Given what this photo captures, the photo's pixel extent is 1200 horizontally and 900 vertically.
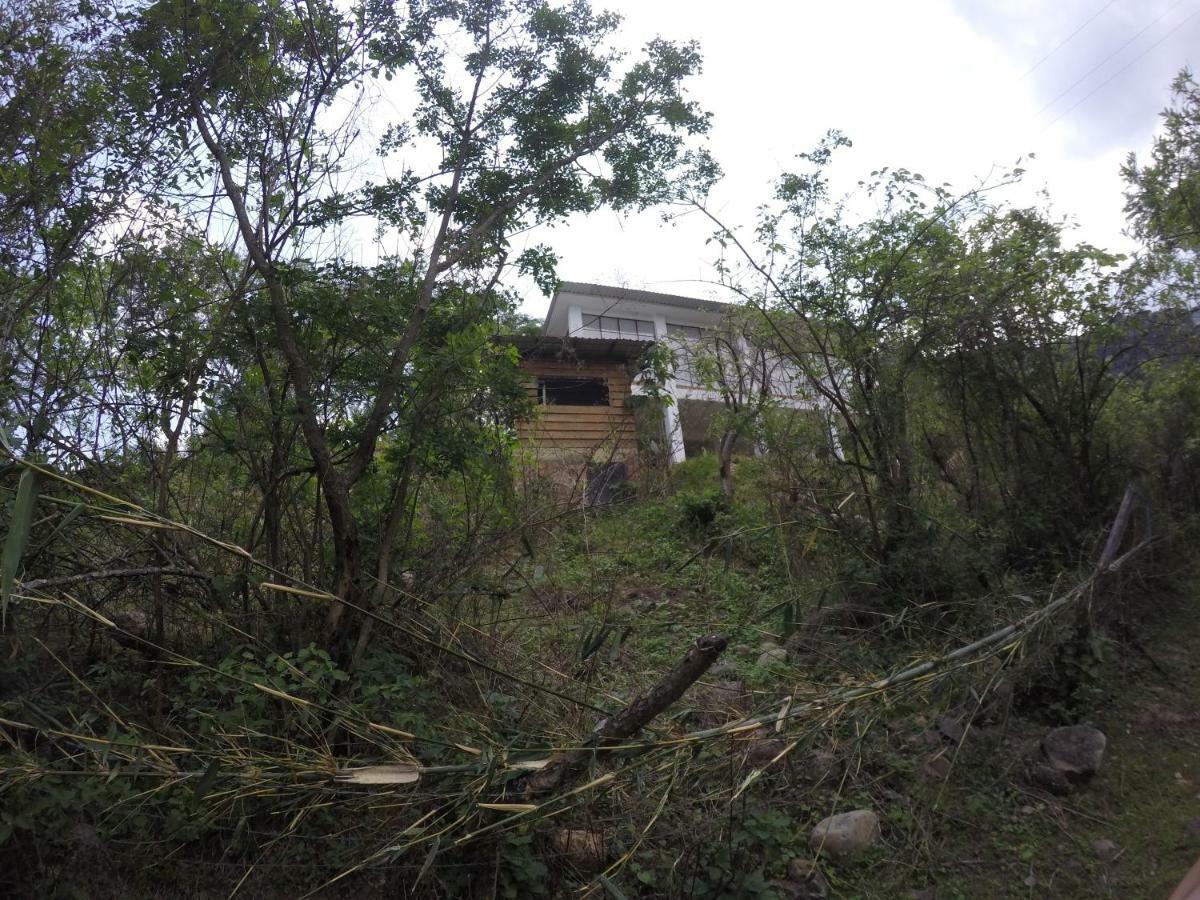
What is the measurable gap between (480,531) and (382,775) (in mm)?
1961

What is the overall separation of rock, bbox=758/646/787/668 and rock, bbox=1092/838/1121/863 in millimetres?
1770

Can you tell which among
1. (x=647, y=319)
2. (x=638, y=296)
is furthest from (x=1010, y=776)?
(x=647, y=319)

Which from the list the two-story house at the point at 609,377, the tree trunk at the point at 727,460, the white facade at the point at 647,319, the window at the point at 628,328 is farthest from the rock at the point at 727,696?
the window at the point at 628,328

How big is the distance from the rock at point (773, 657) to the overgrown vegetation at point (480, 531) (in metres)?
0.04

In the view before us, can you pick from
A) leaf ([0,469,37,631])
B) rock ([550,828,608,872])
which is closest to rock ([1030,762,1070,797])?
rock ([550,828,608,872])

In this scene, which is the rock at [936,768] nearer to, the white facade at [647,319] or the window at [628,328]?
the white facade at [647,319]

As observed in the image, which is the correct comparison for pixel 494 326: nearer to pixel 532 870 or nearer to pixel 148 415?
pixel 148 415

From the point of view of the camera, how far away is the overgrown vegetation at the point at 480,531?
3105 millimetres

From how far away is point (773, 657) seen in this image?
5.25 meters

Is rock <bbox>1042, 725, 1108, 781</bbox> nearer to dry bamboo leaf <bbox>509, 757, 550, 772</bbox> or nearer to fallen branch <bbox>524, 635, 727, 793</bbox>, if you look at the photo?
fallen branch <bbox>524, 635, 727, 793</bbox>

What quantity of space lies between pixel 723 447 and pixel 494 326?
20.0 feet

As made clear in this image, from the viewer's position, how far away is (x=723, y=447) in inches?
412

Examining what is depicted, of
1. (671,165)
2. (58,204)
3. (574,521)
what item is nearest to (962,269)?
(671,165)

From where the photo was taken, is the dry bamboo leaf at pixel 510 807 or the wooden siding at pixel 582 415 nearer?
the dry bamboo leaf at pixel 510 807
